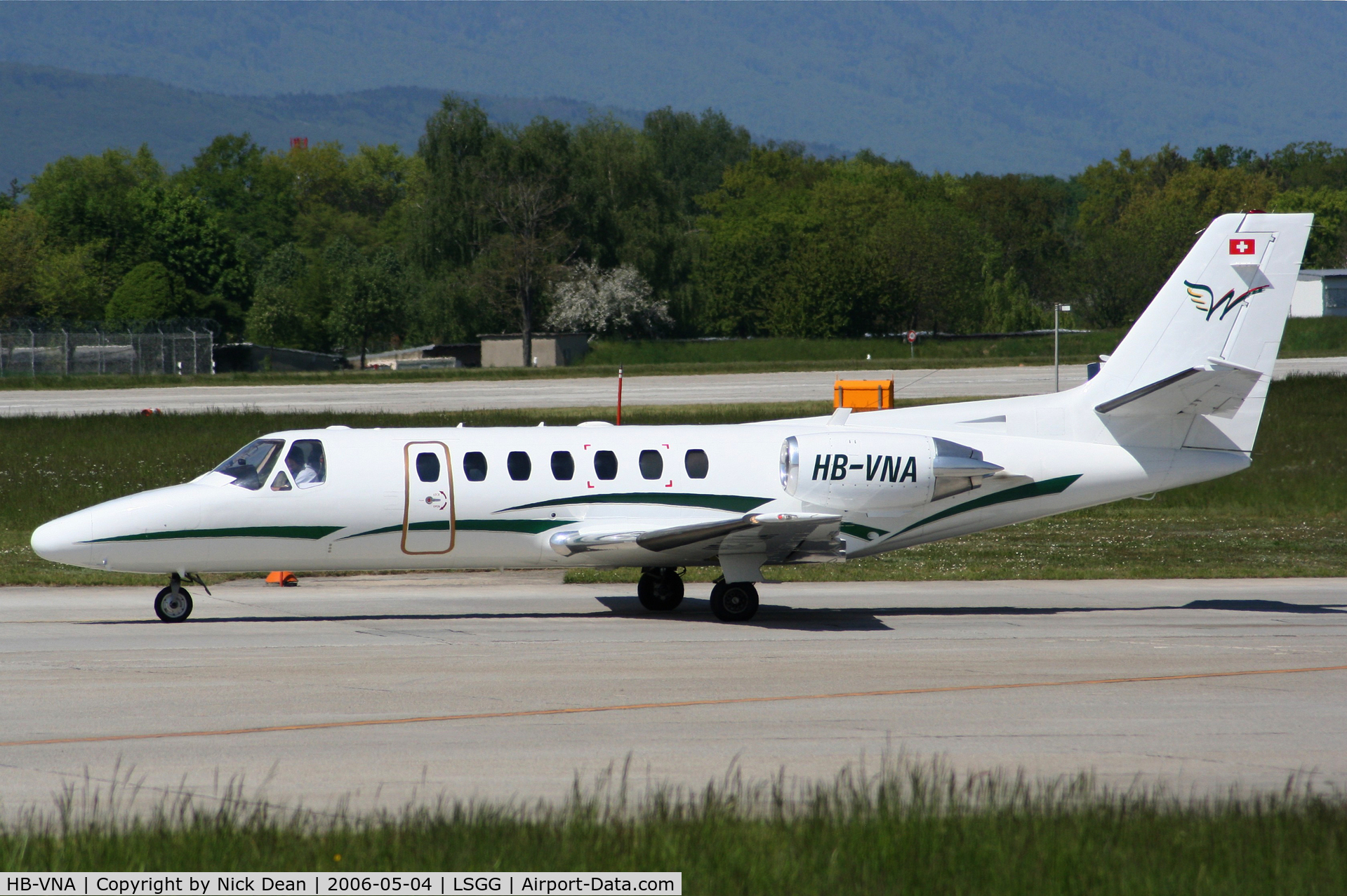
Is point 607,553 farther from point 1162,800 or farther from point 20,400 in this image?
point 20,400

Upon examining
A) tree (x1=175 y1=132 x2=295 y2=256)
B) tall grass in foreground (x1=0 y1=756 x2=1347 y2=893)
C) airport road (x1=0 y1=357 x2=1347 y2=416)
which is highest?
tree (x1=175 y1=132 x2=295 y2=256)

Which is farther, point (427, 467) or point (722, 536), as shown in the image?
point (427, 467)

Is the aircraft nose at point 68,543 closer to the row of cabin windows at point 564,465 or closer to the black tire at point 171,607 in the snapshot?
the black tire at point 171,607

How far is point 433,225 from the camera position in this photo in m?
85.6

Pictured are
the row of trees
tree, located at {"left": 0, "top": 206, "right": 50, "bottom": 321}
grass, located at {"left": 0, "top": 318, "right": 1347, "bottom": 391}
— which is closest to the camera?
grass, located at {"left": 0, "top": 318, "right": 1347, "bottom": 391}

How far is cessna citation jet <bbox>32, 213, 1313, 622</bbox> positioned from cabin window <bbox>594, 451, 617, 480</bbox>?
3 centimetres

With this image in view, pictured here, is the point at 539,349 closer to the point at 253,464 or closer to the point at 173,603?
the point at 253,464

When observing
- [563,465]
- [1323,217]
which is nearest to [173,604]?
[563,465]

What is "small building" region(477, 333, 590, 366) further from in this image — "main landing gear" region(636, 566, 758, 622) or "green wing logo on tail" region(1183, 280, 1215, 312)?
"green wing logo on tail" region(1183, 280, 1215, 312)

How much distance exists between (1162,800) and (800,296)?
81029 millimetres

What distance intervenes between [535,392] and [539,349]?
25.6 meters

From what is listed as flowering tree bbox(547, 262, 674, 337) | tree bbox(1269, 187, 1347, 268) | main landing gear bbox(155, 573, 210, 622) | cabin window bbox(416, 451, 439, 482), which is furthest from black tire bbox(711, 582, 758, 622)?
tree bbox(1269, 187, 1347, 268)

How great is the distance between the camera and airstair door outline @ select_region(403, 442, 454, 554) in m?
17.0

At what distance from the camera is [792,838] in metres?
7.70
